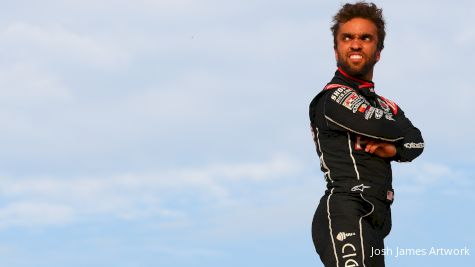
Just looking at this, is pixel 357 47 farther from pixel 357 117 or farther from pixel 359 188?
pixel 359 188

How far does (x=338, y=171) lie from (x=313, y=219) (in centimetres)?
49

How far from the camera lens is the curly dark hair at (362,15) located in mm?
8195

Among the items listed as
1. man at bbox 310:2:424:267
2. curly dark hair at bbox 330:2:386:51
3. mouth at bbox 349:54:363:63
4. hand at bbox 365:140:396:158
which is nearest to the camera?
man at bbox 310:2:424:267

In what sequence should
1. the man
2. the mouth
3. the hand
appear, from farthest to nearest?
1. the mouth
2. the hand
3. the man

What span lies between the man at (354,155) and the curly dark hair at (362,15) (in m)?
0.14

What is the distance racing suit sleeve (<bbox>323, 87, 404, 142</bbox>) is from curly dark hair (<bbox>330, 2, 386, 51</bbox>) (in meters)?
0.81

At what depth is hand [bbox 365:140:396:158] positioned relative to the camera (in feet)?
25.0

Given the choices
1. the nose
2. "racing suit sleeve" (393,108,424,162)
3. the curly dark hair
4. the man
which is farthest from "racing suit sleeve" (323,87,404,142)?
the curly dark hair

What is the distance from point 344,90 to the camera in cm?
775

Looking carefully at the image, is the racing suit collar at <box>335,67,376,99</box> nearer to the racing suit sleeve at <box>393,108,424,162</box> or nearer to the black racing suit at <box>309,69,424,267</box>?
the black racing suit at <box>309,69,424,267</box>

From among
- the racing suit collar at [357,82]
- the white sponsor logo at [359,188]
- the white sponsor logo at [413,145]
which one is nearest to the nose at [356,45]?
the racing suit collar at [357,82]

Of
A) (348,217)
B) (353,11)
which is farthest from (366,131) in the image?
(353,11)

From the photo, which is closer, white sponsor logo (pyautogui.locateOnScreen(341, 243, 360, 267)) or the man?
white sponsor logo (pyautogui.locateOnScreen(341, 243, 360, 267))

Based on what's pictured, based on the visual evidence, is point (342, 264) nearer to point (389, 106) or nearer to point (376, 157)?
point (376, 157)
